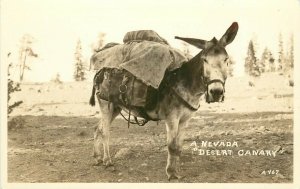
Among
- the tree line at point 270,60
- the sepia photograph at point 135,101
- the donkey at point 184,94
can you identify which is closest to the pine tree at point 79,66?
the sepia photograph at point 135,101

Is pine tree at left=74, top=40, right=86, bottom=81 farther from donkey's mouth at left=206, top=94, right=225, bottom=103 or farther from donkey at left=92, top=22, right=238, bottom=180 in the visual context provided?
donkey's mouth at left=206, top=94, right=225, bottom=103

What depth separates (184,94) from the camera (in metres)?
2.40

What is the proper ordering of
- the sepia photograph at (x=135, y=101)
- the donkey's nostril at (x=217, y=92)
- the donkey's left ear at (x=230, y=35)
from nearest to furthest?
the donkey's nostril at (x=217, y=92) → the donkey's left ear at (x=230, y=35) → the sepia photograph at (x=135, y=101)

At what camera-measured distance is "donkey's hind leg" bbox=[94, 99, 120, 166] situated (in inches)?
99.9

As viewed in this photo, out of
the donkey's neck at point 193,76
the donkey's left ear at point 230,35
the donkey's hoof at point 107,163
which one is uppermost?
the donkey's left ear at point 230,35

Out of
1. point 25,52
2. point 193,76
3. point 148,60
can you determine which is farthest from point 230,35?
point 25,52

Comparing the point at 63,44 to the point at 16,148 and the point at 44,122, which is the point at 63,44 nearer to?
the point at 44,122

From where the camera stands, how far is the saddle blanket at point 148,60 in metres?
2.38

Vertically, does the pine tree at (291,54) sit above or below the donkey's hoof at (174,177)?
above

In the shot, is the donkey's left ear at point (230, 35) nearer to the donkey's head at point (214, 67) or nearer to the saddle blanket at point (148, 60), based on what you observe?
the donkey's head at point (214, 67)

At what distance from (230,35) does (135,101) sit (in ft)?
1.78

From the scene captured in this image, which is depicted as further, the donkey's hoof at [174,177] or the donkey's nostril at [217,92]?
the donkey's hoof at [174,177]

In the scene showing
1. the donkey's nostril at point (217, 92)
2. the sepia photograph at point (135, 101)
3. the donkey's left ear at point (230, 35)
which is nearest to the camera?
the donkey's nostril at point (217, 92)

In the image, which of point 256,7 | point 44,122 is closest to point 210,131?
→ point 256,7
